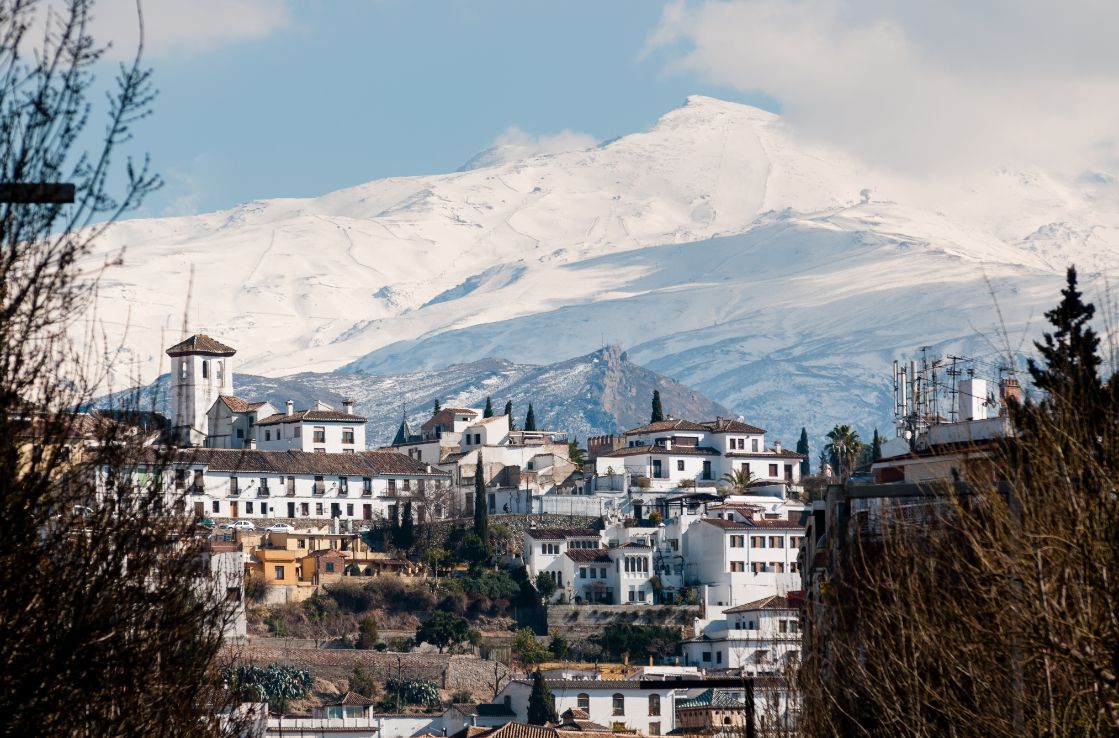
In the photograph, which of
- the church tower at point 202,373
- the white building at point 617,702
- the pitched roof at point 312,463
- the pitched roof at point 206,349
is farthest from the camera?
the pitched roof at point 206,349

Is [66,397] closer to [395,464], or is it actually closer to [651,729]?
[651,729]

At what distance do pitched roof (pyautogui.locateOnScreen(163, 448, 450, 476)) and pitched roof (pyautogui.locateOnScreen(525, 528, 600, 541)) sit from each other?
1439cm

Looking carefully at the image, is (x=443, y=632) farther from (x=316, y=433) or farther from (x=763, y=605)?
(x=316, y=433)

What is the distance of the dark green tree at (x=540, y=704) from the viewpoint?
98062mm

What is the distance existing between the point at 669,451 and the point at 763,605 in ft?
111

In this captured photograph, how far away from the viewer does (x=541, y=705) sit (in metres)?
99.1

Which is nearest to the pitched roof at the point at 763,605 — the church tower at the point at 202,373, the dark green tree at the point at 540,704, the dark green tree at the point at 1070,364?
the dark green tree at the point at 540,704

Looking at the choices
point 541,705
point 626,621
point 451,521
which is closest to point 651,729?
point 541,705

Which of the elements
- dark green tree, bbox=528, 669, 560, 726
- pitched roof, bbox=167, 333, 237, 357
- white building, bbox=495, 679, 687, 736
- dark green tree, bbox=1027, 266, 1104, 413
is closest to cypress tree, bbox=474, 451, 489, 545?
white building, bbox=495, 679, 687, 736

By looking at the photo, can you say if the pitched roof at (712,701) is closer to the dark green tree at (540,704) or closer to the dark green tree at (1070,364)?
the dark green tree at (540,704)

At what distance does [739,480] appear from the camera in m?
154

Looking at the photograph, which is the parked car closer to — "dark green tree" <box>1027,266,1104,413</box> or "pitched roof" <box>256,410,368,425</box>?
"pitched roof" <box>256,410,368,425</box>

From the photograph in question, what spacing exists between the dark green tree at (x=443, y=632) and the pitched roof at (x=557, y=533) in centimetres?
1286

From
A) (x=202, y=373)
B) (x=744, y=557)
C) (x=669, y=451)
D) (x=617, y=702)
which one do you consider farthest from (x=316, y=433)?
Answer: (x=617, y=702)
